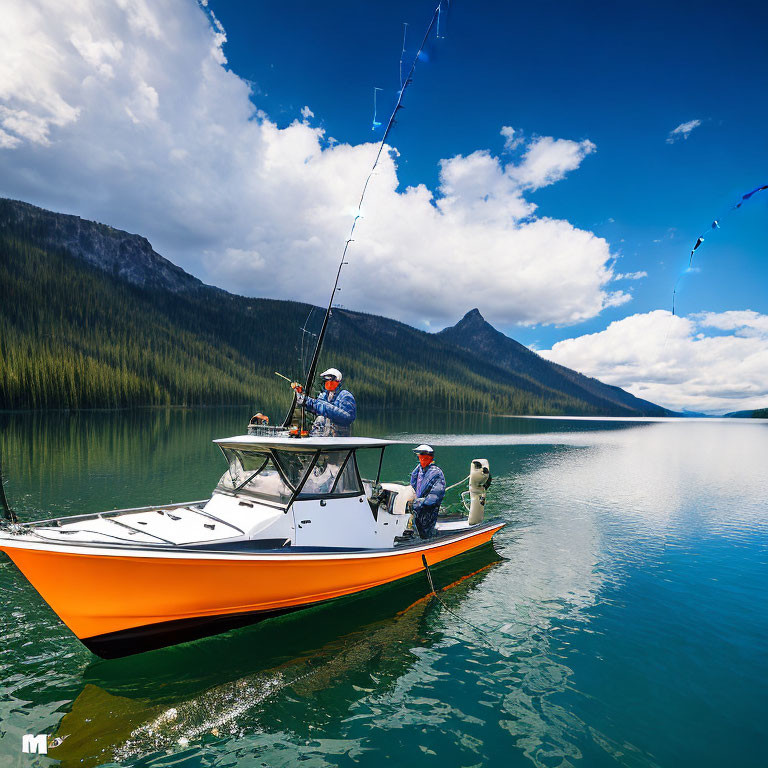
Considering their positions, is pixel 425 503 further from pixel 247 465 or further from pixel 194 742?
pixel 194 742

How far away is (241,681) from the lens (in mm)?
7254

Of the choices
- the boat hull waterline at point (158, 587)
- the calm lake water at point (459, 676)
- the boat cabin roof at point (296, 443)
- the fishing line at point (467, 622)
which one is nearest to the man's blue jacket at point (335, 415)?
the boat cabin roof at point (296, 443)

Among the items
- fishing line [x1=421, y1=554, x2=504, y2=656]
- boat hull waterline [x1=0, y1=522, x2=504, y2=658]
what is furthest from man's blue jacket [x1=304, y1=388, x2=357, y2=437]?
fishing line [x1=421, y1=554, x2=504, y2=656]

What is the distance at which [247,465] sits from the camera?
372 inches

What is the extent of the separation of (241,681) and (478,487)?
28.3 feet

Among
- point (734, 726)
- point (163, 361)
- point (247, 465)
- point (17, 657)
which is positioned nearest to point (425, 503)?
point (247, 465)

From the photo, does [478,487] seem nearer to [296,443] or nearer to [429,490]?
[429,490]

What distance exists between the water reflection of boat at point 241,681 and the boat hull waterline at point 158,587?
0.58 metres

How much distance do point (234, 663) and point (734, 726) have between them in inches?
314

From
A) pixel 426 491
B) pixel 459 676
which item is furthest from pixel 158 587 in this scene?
pixel 426 491

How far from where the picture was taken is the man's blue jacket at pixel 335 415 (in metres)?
9.25

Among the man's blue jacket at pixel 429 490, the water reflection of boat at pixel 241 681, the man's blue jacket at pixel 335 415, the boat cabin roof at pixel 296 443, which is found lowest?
the water reflection of boat at pixel 241 681

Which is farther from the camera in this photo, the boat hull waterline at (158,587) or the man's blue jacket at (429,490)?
the man's blue jacket at (429,490)

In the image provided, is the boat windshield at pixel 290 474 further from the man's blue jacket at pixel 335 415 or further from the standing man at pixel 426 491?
the standing man at pixel 426 491
